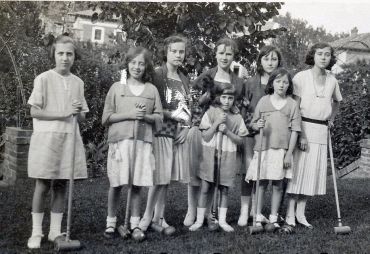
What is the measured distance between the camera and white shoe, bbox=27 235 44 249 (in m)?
3.20

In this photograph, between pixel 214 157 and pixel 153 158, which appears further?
pixel 214 157

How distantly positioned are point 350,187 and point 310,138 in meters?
2.57

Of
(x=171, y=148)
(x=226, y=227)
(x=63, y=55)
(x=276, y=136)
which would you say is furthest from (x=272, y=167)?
(x=63, y=55)

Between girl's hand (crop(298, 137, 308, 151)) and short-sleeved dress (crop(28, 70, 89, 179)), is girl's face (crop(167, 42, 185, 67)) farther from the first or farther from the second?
girl's hand (crop(298, 137, 308, 151))

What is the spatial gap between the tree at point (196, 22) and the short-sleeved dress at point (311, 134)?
31.7 inches

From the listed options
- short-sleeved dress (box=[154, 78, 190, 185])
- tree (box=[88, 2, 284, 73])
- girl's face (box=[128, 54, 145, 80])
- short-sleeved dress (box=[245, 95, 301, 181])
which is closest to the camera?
girl's face (box=[128, 54, 145, 80])

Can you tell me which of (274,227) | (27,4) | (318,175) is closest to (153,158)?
(274,227)

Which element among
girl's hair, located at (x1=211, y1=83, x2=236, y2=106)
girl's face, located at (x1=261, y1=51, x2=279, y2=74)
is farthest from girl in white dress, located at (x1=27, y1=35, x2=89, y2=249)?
girl's face, located at (x1=261, y1=51, x2=279, y2=74)

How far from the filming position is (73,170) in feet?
10.8

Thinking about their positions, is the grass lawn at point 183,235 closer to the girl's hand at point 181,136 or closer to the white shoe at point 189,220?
the white shoe at point 189,220

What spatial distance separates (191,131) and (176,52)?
66cm

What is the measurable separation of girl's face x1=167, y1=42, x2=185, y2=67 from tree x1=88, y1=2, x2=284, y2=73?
0.57 meters

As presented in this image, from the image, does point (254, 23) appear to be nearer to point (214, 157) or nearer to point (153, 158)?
point (214, 157)

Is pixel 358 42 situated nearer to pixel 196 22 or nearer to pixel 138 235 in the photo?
pixel 196 22
